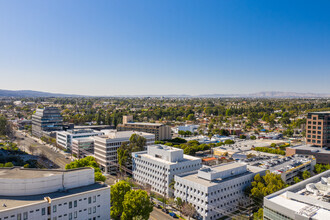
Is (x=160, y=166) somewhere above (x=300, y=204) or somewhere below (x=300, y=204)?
below

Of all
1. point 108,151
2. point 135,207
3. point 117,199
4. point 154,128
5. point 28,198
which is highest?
point 28,198

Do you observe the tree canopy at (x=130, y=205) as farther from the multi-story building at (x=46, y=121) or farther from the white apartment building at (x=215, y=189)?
the multi-story building at (x=46, y=121)

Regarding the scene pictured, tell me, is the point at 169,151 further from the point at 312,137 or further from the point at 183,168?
the point at 312,137

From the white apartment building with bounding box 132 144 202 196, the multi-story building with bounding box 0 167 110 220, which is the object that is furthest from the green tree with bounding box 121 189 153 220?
the white apartment building with bounding box 132 144 202 196

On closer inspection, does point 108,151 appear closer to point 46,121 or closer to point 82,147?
point 82,147

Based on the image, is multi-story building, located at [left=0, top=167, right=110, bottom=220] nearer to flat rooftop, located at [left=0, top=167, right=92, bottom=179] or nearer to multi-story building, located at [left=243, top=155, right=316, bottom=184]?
flat rooftop, located at [left=0, top=167, right=92, bottom=179]

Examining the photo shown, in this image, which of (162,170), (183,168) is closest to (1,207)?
(162,170)

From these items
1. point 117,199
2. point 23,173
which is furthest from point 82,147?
point 23,173

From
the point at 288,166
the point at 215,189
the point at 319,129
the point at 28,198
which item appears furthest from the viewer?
the point at 319,129
